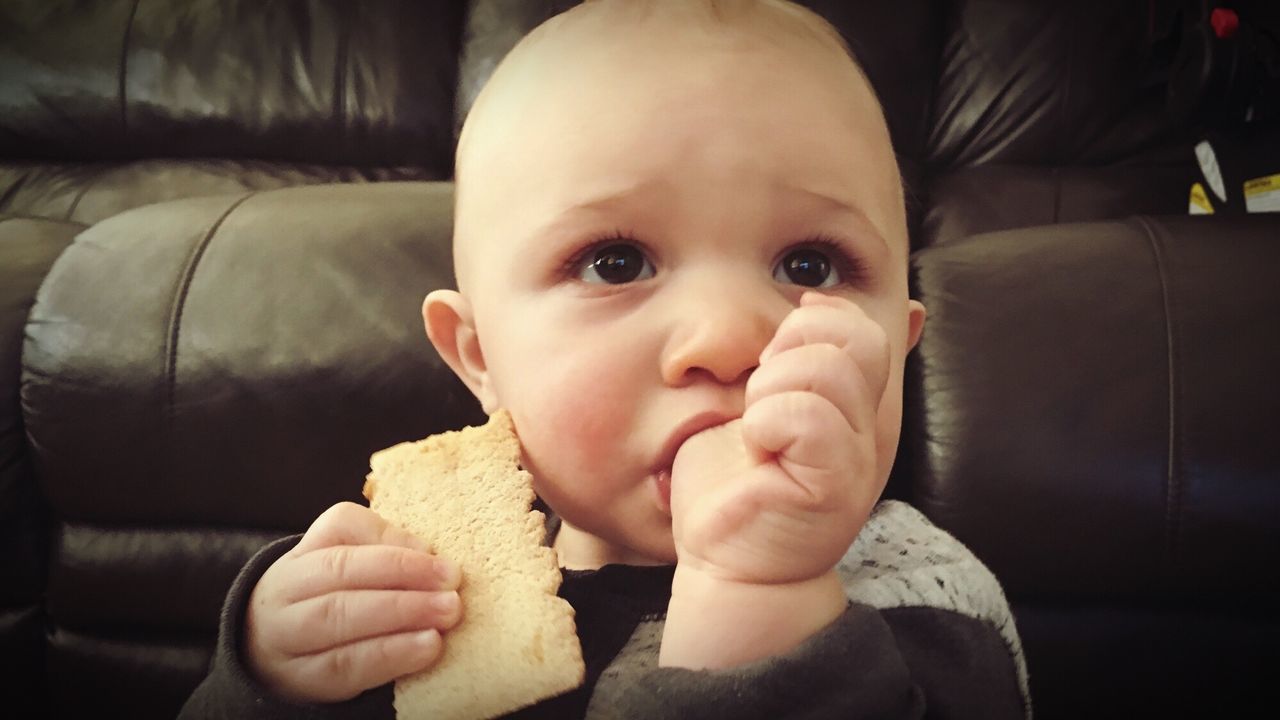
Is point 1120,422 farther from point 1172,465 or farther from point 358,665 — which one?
point 358,665

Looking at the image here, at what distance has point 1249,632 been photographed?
88 centimetres

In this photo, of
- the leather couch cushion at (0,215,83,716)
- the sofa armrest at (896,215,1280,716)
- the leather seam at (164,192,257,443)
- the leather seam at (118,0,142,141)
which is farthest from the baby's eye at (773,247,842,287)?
the leather seam at (118,0,142,141)

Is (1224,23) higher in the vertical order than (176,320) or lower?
higher

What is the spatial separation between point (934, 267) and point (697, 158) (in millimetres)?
642

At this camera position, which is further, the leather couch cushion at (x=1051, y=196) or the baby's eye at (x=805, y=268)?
the leather couch cushion at (x=1051, y=196)

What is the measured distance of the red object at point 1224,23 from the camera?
1.41 meters

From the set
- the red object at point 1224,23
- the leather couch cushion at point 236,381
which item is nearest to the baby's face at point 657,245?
the leather couch cushion at point 236,381

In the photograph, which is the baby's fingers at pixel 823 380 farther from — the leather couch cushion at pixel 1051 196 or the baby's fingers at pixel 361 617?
the leather couch cushion at pixel 1051 196

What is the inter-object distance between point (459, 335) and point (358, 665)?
0.28m

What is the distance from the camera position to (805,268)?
1.82ft

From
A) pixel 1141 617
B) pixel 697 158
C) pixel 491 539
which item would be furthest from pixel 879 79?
pixel 491 539

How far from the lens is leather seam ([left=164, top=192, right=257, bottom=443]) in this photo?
3.04 ft

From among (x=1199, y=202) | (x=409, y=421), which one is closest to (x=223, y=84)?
(x=409, y=421)

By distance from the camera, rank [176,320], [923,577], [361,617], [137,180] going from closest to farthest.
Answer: [361,617] → [923,577] → [176,320] → [137,180]
